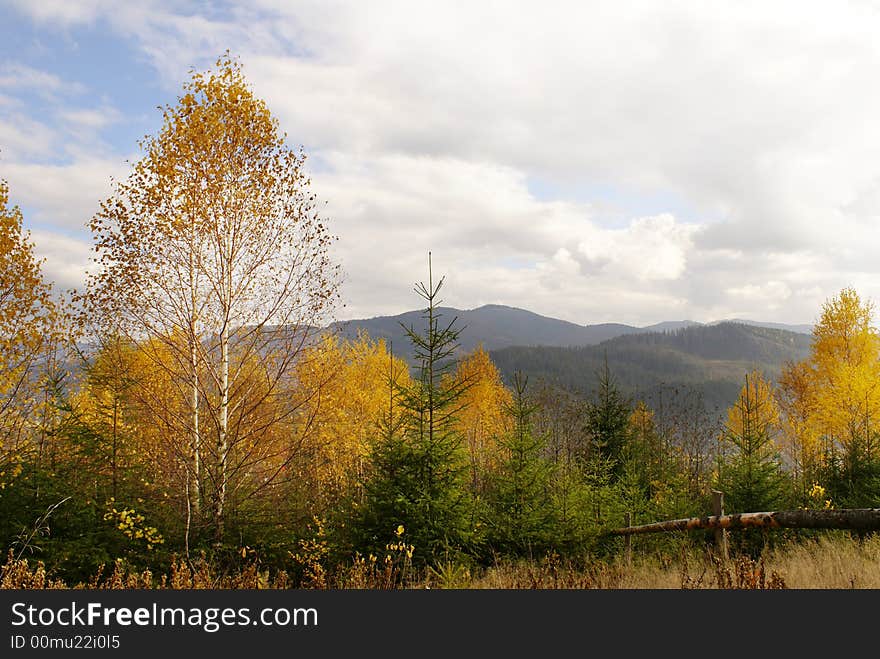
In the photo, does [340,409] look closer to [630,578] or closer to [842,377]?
[630,578]

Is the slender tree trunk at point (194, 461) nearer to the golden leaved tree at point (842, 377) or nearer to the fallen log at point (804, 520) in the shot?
the fallen log at point (804, 520)

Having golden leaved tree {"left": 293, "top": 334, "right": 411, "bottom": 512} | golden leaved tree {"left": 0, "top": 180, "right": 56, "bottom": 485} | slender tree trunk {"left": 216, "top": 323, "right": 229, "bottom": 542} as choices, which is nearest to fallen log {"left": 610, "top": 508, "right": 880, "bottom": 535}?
golden leaved tree {"left": 293, "top": 334, "right": 411, "bottom": 512}

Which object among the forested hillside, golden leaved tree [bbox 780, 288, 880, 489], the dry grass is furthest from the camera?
golden leaved tree [bbox 780, 288, 880, 489]

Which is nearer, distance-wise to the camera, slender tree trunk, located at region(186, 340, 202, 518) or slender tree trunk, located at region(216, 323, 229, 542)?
slender tree trunk, located at region(216, 323, 229, 542)

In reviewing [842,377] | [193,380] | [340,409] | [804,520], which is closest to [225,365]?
[193,380]

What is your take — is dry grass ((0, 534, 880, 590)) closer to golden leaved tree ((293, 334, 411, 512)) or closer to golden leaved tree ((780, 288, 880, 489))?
golden leaved tree ((293, 334, 411, 512))

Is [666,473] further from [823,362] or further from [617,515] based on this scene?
[823,362]

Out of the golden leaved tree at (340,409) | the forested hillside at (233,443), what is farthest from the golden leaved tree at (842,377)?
the golden leaved tree at (340,409)

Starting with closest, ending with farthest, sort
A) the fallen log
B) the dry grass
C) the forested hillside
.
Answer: the fallen log → the dry grass → the forested hillside

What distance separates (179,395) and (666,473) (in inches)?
590

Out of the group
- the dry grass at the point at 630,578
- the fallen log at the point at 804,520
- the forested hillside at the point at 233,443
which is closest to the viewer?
the fallen log at the point at 804,520

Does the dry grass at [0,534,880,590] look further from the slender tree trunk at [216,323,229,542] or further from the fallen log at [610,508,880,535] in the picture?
the slender tree trunk at [216,323,229,542]

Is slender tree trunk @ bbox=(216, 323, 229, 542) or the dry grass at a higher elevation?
slender tree trunk @ bbox=(216, 323, 229, 542)

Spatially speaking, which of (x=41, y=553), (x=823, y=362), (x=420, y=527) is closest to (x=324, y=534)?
(x=420, y=527)
